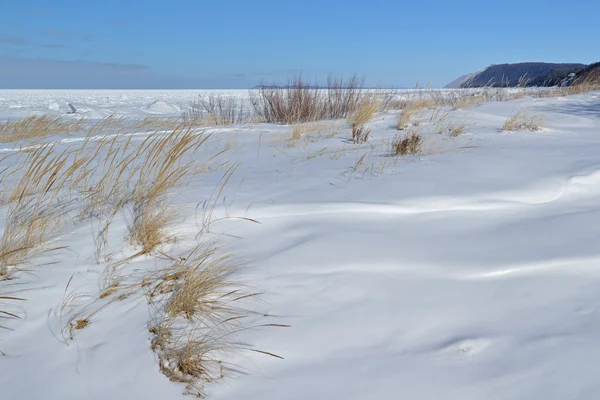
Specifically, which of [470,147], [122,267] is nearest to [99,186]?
[122,267]

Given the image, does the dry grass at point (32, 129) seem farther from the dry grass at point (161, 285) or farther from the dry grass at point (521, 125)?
the dry grass at point (521, 125)

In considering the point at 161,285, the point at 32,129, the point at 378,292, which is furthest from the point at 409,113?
the point at 32,129

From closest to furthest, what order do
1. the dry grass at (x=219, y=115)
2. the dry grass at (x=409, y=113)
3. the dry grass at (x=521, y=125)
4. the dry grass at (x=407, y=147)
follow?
the dry grass at (x=407, y=147)
the dry grass at (x=521, y=125)
the dry grass at (x=409, y=113)
the dry grass at (x=219, y=115)

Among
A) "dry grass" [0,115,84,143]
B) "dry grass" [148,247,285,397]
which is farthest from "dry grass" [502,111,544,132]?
"dry grass" [0,115,84,143]

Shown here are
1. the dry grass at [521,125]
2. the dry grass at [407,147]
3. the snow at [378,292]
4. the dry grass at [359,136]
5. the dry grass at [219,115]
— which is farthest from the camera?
the dry grass at [219,115]

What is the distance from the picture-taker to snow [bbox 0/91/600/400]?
111 centimetres

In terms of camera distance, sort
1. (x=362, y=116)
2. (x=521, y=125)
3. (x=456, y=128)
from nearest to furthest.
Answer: (x=456, y=128) < (x=521, y=125) < (x=362, y=116)

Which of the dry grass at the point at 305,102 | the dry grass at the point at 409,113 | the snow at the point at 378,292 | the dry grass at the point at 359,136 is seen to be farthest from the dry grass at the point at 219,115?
the snow at the point at 378,292

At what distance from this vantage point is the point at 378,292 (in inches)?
57.0

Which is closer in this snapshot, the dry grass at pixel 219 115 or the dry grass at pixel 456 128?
the dry grass at pixel 456 128

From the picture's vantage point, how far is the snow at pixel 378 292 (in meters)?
1.11

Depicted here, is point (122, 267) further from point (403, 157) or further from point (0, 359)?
point (403, 157)

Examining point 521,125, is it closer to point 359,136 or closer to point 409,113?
point 409,113

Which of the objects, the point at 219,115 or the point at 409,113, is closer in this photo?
the point at 409,113
